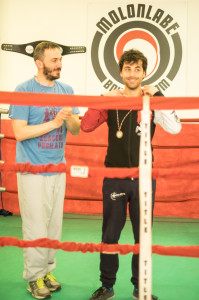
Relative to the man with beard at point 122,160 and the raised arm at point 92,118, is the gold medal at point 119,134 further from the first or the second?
the raised arm at point 92,118

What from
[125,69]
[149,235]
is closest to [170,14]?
[125,69]

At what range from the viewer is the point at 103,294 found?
64.1 inches

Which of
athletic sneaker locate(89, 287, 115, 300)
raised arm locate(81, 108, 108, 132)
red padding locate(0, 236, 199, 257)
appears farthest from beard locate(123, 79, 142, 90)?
athletic sneaker locate(89, 287, 115, 300)

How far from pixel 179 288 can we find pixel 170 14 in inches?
110

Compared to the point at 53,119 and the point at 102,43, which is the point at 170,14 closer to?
the point at 102,43

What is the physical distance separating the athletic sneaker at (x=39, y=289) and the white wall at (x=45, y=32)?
2332mm

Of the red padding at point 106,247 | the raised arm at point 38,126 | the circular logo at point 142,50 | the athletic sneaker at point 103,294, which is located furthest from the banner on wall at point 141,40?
the red padding at point 106,247

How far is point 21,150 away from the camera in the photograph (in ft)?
5.51

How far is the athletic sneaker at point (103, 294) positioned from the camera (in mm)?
1621

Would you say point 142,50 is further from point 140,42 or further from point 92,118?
point 92,118

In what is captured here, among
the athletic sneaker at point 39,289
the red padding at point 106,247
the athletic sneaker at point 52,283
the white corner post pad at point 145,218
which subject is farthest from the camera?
the athletic sneaker at point 52,283

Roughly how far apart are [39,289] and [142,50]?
2709 millimetres

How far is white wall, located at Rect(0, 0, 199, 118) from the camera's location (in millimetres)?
3619

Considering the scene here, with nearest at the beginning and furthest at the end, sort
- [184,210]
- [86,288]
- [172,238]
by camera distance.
→ 1. [86,288]
2. [172,238]
3. [184,210]
